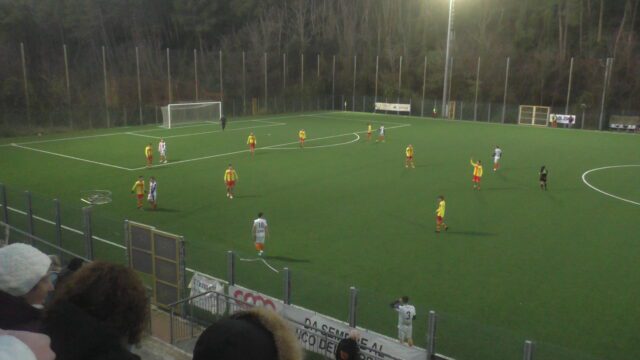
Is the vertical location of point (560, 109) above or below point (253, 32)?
below

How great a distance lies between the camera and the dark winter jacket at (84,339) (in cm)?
262

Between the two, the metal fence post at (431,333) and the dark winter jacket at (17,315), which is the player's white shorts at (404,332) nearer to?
the metal fence post at (431,333)

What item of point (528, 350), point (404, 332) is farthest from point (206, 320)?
point (528, 350)

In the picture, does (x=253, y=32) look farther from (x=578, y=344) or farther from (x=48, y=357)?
(x=48, y=357)

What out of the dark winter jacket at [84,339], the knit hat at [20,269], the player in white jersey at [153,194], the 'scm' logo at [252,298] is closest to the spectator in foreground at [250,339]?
the dark winter jacket at [84,339]

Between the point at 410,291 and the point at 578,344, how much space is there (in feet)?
13.0

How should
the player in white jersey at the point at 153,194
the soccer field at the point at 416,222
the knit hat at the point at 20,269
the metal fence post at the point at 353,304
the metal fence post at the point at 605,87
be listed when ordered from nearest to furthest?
the knit hat at the point at 20,269 < the metal fence post at the point at 353,304 < the soccer field at the point at 416,222 < the player in white jersey at the point at 153,194 < the metal fence post at the point at 605,87

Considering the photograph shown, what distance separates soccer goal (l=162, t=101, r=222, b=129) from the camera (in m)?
50.0

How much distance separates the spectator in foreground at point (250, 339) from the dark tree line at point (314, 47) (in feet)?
165

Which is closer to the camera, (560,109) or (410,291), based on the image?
(410,291)

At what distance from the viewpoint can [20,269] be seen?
2852mm

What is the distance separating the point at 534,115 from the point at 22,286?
62802 mm

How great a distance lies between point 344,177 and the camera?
28219 mm

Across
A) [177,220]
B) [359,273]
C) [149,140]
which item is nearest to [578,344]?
[359,273]
